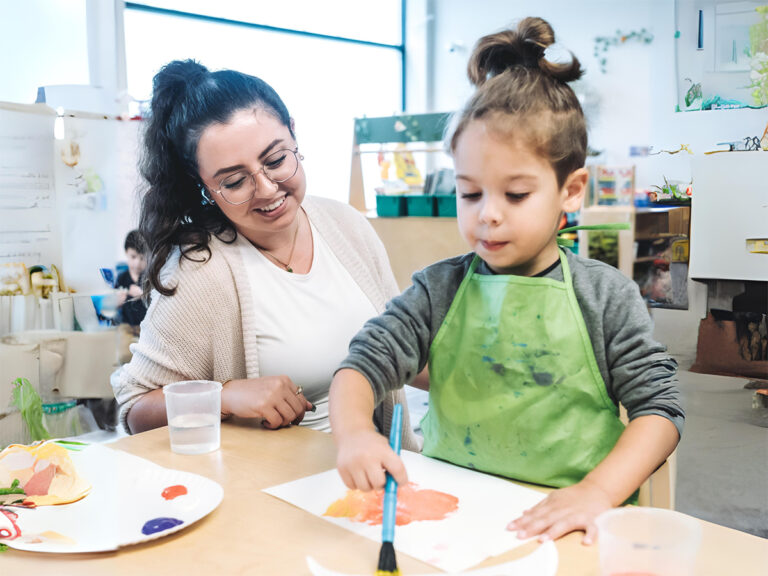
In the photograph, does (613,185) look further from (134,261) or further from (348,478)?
(348,478)

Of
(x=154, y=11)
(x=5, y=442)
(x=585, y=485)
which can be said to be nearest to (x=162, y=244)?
(x=585, y=485)

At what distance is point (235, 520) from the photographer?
758 millimetres

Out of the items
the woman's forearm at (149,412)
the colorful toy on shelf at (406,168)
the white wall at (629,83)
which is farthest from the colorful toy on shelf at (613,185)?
the woman's forearm at (149,412)

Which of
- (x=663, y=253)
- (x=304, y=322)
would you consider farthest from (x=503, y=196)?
(x=663, y=253)

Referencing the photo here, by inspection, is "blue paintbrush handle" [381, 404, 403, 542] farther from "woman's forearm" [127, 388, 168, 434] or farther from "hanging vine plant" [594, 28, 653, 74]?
"hanging vine plant" [594, 28, 653, 74]

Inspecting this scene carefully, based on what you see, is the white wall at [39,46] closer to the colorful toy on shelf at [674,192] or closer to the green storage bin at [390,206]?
the green storage bin at [390,206]

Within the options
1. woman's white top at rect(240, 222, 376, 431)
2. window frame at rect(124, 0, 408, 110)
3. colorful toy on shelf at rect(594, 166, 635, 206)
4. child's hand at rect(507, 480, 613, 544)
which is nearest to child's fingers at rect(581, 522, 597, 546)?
child's hand at rect(507, 480, 613, 544)

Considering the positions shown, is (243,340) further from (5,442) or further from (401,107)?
(401,107)

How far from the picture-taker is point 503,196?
33.2 inches

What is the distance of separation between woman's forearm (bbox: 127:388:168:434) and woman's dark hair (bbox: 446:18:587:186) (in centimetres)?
64

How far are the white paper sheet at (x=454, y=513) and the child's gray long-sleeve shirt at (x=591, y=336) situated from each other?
0.13 m

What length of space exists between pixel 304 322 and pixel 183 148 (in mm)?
384

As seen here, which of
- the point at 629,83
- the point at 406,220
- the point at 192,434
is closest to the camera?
the point at 192,434

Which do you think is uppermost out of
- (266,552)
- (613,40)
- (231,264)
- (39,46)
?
(613,40)
